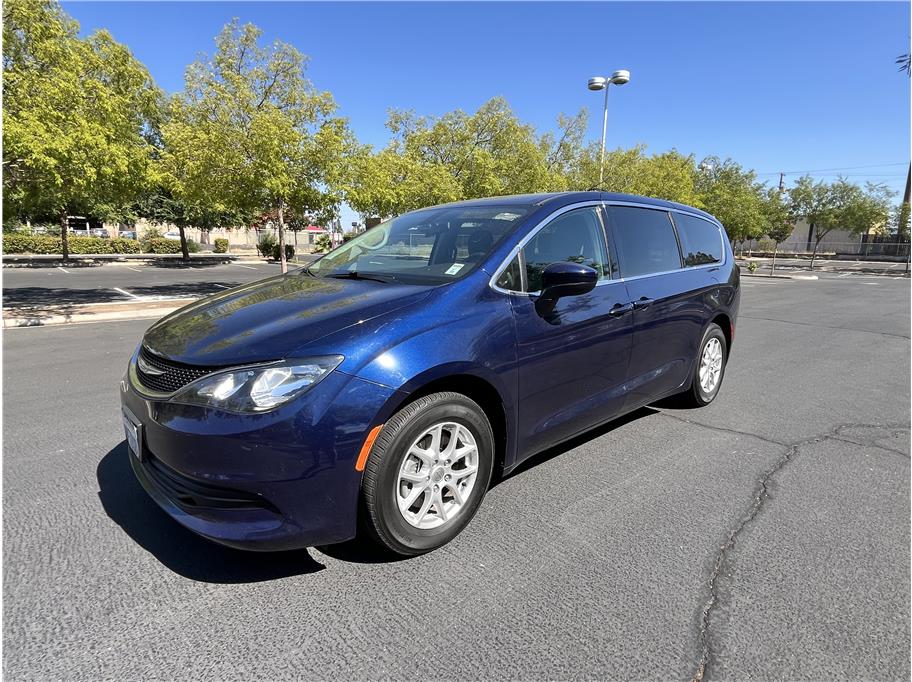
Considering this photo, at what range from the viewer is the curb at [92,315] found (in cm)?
912

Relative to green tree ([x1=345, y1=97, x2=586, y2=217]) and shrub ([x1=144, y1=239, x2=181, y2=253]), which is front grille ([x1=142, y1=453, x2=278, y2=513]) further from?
shrub ([x1=144, y1=239, x2=181, y2=253])

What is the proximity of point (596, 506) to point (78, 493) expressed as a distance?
3000mm

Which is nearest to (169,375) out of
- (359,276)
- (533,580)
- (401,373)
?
→ (401,373)

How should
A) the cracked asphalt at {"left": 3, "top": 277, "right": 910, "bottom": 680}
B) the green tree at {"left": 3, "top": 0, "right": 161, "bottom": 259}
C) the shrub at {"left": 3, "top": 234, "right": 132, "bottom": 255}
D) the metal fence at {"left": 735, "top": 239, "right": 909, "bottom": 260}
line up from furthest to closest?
1. the metal fence at {"left": 735, "top": 239, "right": 909, "bottom": 260}
2. the shrub at {"left": 3, "top": 234, "right": 132, "bottom": 255}
3. the green tree at {"left": 3, "top": 0, "right": 161, "bottom": 259}
4. the cracked asphalt at {"left": 3, "top": 277, "right": 910, "bottom": 680}

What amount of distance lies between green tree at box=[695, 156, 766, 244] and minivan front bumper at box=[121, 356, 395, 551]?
112ft

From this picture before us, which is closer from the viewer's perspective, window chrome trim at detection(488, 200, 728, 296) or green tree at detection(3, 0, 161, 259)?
window chrome trim at detection(488, 200, 728, 296)

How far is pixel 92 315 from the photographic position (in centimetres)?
995

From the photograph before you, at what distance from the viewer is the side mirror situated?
8.88 ft

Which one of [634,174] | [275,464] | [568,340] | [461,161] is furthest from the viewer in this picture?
[634,174]

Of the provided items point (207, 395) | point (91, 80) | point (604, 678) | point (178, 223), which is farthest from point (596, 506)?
point (178, 223)

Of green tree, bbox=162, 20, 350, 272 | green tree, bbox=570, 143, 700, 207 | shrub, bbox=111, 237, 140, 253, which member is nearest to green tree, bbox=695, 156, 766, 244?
green tree, bbox=570, 143, 700, 207

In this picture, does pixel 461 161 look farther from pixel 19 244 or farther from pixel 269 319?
pixel 19 244

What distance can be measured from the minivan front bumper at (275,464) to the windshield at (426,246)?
950 mm

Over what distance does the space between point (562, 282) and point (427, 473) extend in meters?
1.18
